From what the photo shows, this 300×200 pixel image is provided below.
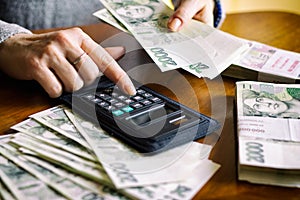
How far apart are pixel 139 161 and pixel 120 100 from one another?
184mm

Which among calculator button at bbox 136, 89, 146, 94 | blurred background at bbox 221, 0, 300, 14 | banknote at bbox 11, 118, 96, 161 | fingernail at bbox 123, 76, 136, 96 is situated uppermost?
fingernail at bbox 123, 76, 136, 96

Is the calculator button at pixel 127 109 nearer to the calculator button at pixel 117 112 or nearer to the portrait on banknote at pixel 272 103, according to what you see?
the calculator button at pixel 117 112

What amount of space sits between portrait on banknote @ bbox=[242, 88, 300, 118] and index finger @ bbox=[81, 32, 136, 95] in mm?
206

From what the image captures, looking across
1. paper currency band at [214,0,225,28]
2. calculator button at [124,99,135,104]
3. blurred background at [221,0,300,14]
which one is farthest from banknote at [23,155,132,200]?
blurred background at [221,0,300,14]

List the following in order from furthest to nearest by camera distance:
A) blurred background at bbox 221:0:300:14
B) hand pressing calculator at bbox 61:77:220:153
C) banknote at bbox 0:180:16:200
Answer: blurred background at bbox 221:0:300:14, hand pressing calculator at bbox 61:77:220:153, banknote at bbox 0:180:16:200

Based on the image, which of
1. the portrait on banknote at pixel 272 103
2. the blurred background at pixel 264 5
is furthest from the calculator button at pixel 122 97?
the blurred background at pixel 264 5

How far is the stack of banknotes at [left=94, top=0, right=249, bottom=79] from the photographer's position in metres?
1.04

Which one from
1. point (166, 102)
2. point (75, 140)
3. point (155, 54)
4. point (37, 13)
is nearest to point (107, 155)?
point (75, 140)

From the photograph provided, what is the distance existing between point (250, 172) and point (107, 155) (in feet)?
0.68

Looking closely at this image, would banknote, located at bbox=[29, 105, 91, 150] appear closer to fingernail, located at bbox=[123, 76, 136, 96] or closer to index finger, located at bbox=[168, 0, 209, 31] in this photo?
fingernail, located at bbox=[123, 76, 136, 96]

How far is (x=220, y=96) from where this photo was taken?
3.19 feet

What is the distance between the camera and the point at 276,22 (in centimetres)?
136

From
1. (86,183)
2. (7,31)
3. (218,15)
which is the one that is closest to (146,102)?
(86,183)

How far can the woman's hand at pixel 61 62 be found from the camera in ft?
3.05
